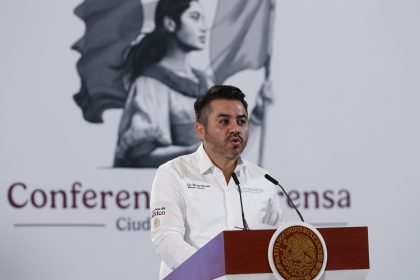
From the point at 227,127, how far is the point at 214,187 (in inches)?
10.8

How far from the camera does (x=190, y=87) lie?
495 cm

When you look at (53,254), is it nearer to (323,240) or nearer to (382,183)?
(382,183)

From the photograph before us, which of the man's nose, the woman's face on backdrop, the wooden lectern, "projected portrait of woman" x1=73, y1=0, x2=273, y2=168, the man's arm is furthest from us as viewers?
the woman's face on backdrop

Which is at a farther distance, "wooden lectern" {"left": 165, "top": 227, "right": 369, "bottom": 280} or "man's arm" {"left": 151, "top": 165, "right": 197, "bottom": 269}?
"man's arm" {"left": 151, "top": 165, "right": 197, "bottom": 269}

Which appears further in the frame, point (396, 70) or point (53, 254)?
point (396, 70)

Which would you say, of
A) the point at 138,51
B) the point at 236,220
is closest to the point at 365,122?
the point at 138,51

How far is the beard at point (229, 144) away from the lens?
3.44 metres

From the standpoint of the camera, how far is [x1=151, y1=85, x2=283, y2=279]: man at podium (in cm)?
338

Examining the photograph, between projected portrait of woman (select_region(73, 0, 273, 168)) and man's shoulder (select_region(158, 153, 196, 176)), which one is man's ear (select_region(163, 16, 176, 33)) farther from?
man's shoulder (select_region(158, 153, 196, 176))

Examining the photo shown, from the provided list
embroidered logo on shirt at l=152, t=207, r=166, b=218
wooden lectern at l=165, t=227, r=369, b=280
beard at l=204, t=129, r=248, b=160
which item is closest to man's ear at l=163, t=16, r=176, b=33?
beard at l=204, t=129, r=248, b=160

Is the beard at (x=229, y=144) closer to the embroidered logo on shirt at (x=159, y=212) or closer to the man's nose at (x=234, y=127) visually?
the man's nose at (x=234, y=127)

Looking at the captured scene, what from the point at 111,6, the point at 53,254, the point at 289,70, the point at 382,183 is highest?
the point at 111,6

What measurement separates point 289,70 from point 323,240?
2.56 m

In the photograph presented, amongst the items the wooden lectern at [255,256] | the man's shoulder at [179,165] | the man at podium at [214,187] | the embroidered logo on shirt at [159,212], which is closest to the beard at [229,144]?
the man at podium at [214,187]
